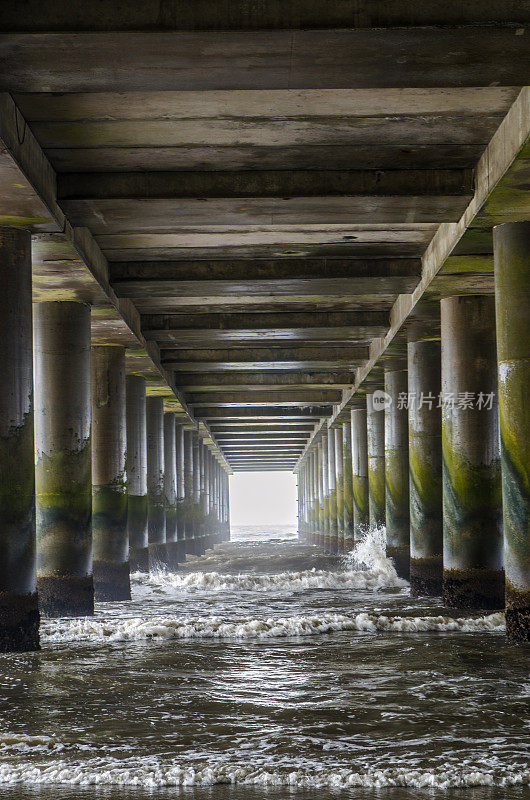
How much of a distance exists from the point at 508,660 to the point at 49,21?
6876 mm

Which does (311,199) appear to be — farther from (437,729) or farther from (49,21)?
(437,729)

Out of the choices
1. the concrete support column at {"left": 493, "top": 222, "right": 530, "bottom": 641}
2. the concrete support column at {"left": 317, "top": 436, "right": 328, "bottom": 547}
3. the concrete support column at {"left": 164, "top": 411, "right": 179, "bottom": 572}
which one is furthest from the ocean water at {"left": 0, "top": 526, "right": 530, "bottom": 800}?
the concrete support column at {"left": 317, "top": 436, "right": 328, "bottom": 547}

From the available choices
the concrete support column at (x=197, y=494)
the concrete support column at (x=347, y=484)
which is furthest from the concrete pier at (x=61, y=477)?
the concrete support column at (x=197, y=494)

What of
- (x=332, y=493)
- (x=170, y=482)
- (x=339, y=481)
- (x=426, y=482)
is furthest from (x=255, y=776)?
(x=332, y=493)

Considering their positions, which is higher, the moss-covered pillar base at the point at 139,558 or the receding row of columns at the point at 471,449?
the receding row of columns at the point at 471,449

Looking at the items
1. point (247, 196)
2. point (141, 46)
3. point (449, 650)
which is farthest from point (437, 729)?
point (247, 196)

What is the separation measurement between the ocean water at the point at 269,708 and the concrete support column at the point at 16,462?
396 mm

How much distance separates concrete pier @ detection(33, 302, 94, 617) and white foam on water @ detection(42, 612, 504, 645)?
976mm

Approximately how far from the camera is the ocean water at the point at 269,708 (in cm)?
521

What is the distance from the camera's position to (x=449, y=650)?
9.73 meters

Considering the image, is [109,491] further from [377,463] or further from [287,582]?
[377,463]

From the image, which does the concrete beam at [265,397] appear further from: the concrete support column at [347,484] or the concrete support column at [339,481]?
the concrete support column at [339,481]

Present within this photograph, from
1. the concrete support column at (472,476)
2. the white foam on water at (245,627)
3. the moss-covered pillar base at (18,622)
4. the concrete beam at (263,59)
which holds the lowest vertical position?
the white foam on water at (245,627)

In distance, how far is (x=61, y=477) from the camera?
13.1 m
